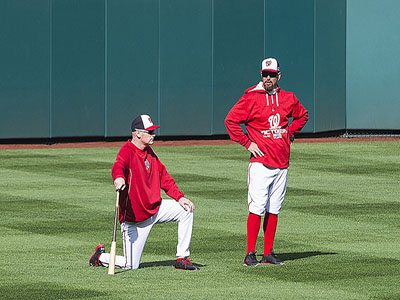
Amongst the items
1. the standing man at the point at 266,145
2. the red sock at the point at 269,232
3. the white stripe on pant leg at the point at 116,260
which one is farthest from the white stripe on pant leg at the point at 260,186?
the white stripe on pant leg at the point at 116,260

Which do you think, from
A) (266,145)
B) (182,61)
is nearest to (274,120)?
(266,145)

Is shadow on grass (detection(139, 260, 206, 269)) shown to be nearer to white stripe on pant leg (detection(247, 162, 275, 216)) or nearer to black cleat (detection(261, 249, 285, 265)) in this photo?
black cleat (detection(261, 249, 285, 265))

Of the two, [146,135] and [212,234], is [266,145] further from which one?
[212,234]

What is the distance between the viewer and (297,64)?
2880 cm

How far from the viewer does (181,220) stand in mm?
10289

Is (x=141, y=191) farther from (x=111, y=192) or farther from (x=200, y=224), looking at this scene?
(x=111, y=192)

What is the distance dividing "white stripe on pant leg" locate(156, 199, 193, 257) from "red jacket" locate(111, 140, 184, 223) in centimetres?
9

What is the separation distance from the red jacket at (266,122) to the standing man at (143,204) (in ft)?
3.56

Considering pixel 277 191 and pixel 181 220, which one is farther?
pixel 277 191

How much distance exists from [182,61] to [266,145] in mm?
16974

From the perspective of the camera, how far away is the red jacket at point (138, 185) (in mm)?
10203

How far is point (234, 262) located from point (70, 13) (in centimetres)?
1628

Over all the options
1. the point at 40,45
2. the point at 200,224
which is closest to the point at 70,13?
the point at 40,45

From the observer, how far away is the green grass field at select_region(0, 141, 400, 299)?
950cm
